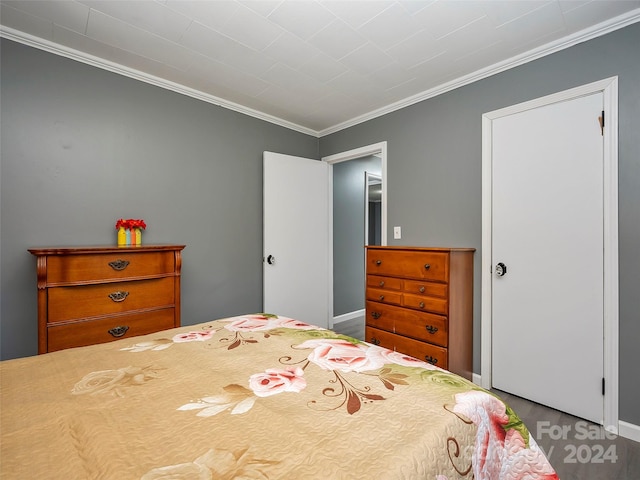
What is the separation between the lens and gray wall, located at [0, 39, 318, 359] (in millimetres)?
2061

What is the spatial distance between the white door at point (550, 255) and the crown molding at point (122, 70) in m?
2.42

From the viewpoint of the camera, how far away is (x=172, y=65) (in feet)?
8.02

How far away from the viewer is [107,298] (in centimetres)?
197

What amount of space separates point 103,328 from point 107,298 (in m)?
0.19

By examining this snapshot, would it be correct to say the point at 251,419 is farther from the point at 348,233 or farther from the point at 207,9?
the point at 348,233

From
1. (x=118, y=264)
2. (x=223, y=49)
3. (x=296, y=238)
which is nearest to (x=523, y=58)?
(x=223, y=49)

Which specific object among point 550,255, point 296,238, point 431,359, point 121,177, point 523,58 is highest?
point 523,58

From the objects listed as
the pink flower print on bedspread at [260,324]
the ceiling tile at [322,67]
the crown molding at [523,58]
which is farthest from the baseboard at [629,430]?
the ceiling tile at [322,67]

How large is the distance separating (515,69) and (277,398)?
9.36 feet

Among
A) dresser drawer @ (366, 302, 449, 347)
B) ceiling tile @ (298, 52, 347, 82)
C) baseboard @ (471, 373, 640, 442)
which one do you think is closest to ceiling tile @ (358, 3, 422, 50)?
ceiling tile @ (298, 52, 347, 82)

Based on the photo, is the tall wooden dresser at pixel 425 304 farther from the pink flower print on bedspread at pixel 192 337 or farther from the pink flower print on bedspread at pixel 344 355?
the pink flower print on bedspread at pixel 192 337

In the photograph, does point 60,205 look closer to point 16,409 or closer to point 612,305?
point 16,409

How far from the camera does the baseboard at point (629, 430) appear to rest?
1831mm

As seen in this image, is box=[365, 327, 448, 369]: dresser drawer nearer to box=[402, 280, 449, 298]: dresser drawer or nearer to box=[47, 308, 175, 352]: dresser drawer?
box=[402, 280, 449, 298]: dresser drawer
